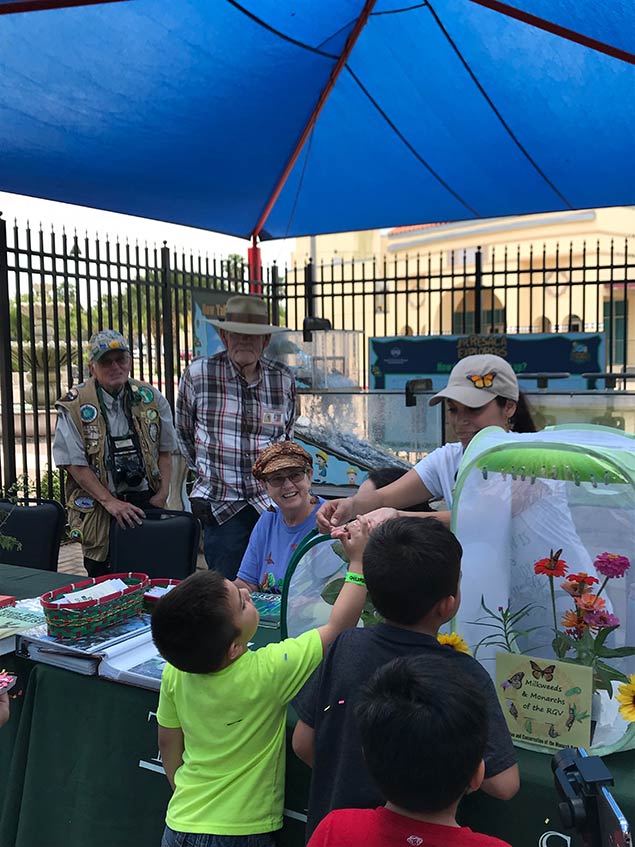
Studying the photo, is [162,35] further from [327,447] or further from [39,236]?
[39,236]

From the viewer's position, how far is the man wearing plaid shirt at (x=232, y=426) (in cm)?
340

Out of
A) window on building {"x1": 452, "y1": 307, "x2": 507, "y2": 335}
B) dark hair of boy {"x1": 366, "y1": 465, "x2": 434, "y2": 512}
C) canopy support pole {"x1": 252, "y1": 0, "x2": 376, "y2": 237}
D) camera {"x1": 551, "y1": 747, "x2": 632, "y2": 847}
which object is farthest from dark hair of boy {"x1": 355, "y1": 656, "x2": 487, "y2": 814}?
window on building {"x1": 452, "y1": 307, "x2": 507, "y2": 335}

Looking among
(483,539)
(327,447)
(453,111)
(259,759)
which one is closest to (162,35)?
(453,111)

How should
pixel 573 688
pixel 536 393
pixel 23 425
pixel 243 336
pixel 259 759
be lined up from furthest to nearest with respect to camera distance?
pixel 23 425, pixel 536 393, pixel 243 336, pixel 259 759, pixel 573 688

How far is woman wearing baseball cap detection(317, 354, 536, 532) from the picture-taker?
2.18 m

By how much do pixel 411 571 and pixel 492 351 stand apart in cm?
582

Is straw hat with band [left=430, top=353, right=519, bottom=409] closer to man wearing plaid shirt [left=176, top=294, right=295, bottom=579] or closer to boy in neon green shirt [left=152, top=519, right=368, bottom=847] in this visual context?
boy in neon green shirt [left=152, top=519, right=368, bottom=847]

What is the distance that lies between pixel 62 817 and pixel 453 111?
4.53 m

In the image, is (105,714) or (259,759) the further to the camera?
(105,714)

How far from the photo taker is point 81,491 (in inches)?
147

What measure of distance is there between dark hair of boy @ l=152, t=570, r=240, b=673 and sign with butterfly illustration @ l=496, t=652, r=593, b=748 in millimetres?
552

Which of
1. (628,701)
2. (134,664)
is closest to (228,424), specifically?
(134,664)

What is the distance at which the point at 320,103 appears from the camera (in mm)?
4883

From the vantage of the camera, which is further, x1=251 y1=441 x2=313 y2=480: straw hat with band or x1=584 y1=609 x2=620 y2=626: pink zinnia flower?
x1=251 y1=441 x2=313 y2=480: straw hat with band
